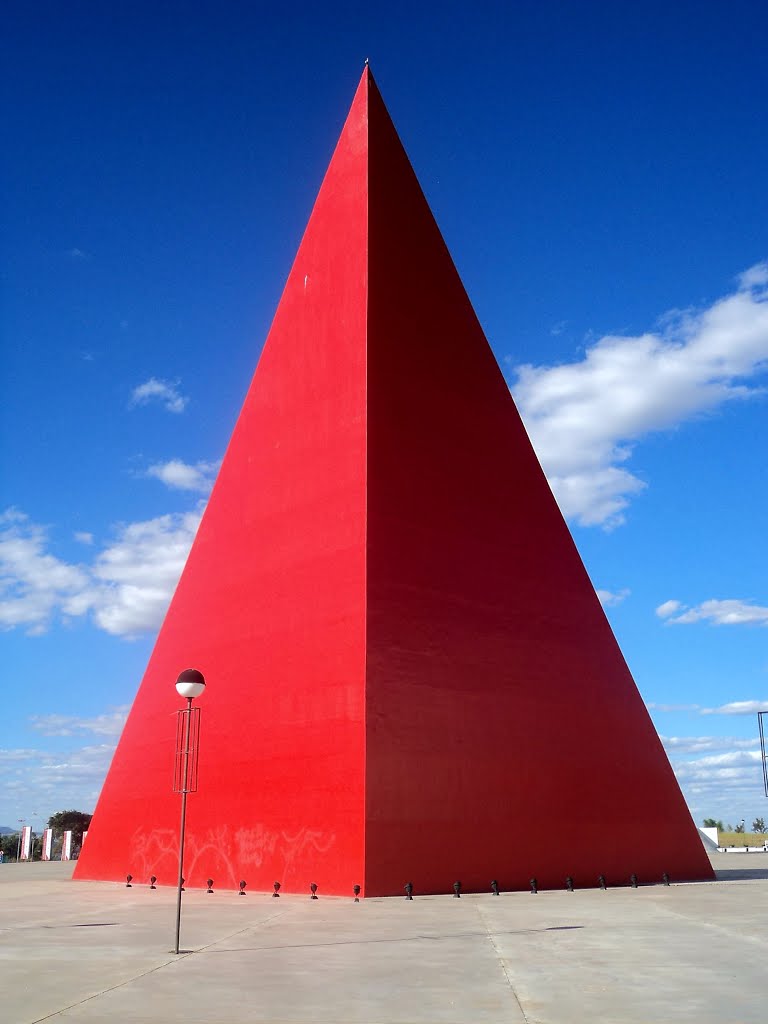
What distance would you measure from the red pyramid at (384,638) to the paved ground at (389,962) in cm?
202

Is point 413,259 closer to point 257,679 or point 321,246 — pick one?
point 321,246

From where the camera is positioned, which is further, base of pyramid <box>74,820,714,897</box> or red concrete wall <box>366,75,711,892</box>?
red concrete wall <box>366,75,711,892</box>

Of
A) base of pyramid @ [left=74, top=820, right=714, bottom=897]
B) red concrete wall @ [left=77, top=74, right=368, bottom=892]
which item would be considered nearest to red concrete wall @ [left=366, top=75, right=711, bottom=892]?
base of pyramid @ [left=74, top=820, right=714, bottom=897]

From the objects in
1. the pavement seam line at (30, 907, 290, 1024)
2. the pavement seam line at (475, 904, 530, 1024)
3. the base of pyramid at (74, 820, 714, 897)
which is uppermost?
the base of pyramid at (74, 820, 714, 897)

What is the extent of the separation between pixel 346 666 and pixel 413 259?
324 inches

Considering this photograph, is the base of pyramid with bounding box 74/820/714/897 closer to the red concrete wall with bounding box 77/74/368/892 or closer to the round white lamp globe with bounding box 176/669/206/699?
the red concrete wall with bounding box 77/74/368/892

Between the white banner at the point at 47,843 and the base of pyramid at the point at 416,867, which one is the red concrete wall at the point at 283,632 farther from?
the white banner at the point at 47,843

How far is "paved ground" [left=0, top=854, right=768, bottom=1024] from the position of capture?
536 centimetres

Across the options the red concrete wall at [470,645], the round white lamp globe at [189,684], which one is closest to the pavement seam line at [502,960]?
the red concrete wall at [470,645]

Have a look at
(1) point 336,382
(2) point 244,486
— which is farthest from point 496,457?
(2) point 244,486

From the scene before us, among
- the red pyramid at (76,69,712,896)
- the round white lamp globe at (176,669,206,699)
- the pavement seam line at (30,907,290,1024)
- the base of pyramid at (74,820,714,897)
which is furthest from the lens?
the red pyramid at (76,69,712,896)

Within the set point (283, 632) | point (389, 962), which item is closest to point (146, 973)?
point (389, 962)

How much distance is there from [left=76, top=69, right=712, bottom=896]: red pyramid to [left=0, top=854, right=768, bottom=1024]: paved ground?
2.02m

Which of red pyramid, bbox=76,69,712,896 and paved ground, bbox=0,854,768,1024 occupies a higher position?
red pyramid, bbox=76,69,712,896
